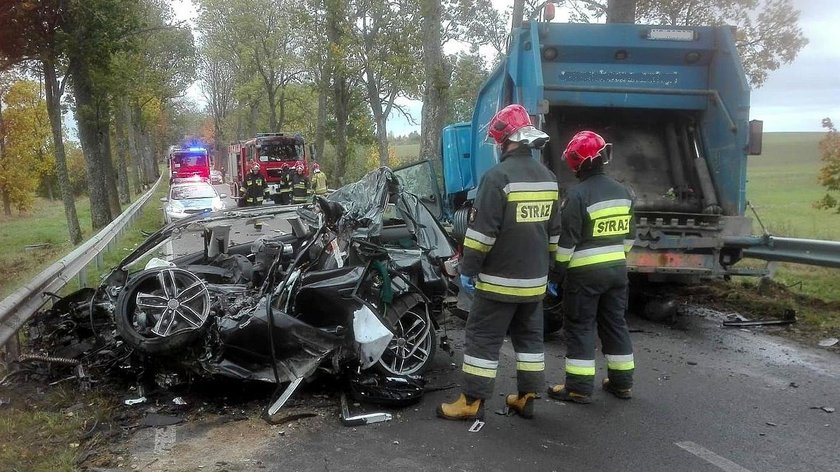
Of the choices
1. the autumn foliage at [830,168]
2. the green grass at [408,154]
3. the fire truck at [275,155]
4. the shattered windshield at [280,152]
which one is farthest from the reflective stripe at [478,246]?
the green grass at [408,154]

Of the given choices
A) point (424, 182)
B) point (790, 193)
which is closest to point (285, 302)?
point (424, 182)

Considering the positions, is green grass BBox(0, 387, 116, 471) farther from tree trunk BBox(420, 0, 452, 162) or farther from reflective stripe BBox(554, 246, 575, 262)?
tree trunk BBox(420, 0, 452, 162)

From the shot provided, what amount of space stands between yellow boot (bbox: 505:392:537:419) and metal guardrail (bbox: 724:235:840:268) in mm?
3286

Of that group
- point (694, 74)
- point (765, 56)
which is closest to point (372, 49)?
point (765, 56)

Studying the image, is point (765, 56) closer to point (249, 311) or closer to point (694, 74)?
point (694, 74)

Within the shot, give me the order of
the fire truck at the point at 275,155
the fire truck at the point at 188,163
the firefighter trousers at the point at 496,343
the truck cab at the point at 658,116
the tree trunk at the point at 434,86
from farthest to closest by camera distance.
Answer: the fire truck at the point at 188,163 → the fire truck at the point at 275,155 → the tree trunk at the point at 434,86 → the truck cab at the point at 658,116 → the firefighter trousers at the point at 496,343

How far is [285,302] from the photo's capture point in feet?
14.9

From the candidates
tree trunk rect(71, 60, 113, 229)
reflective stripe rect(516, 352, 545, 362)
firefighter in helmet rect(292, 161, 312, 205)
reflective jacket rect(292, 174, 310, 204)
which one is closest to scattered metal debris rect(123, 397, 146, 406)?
reflective stripe rect(516, 352, 545, 362)

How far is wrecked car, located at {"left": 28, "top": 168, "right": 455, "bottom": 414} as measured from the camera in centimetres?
437

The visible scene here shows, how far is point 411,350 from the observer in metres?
5.01

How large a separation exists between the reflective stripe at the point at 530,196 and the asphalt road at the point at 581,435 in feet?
4.72

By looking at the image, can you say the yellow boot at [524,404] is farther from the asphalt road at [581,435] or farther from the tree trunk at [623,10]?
the tree trunk at [623,10]

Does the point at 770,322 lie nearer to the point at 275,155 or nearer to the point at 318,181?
the point at 318,181

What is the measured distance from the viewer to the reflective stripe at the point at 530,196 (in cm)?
418
